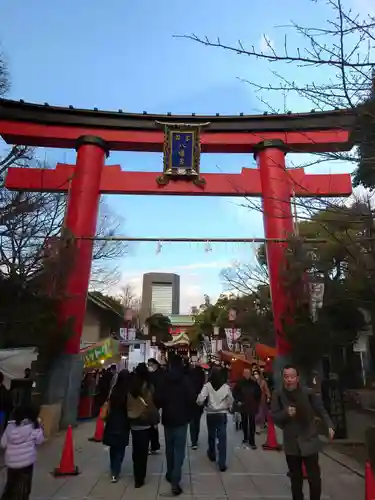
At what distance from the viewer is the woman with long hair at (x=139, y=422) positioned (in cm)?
597

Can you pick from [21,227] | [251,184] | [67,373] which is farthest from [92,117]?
[67,373]

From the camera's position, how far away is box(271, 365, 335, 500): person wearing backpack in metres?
4.24

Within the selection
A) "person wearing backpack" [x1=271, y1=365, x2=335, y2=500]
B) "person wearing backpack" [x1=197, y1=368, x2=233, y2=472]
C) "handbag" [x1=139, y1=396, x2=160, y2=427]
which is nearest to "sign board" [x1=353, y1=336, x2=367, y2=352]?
"person wearing backpack" [x1=197, y1=368, x2=233, y2=472]

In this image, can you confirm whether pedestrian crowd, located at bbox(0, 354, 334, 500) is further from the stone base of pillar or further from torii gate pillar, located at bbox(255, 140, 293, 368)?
torii gate pillar, located at bbox(255, 140, 293, 368)

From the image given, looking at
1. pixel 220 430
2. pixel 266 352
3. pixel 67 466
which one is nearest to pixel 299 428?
pixel 220 430

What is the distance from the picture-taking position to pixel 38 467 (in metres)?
7.07

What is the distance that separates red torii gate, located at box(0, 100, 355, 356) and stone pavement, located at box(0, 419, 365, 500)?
5802mm

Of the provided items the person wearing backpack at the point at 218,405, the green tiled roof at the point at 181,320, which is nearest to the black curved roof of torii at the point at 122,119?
the person wearing backpack at the point at 218,405

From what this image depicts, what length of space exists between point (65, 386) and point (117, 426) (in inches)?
249

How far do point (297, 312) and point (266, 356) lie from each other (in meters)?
9.17

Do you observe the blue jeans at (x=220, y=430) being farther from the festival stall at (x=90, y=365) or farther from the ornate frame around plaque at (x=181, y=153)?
the ornate frame around plaque at (x=181, y=153)

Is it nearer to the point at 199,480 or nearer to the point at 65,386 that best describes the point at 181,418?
the point at 199,480

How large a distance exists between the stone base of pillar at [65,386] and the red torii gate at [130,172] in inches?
82.3

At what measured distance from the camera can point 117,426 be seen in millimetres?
6141
